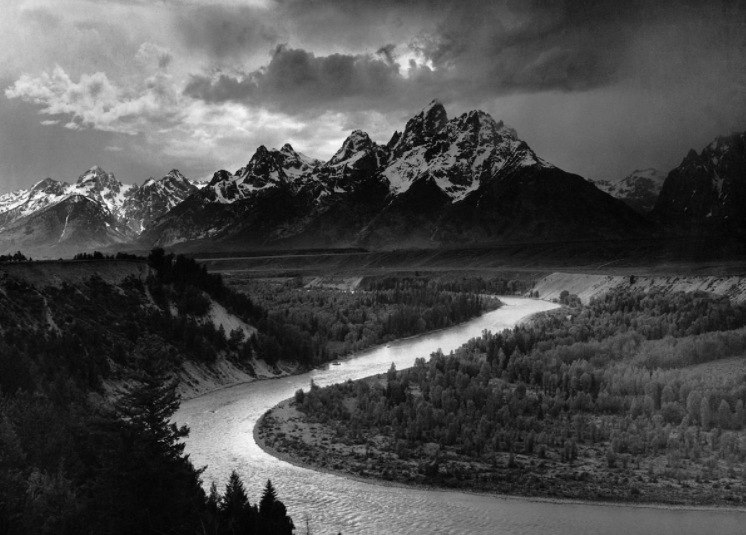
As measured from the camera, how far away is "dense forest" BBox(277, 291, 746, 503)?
51938 millimetres

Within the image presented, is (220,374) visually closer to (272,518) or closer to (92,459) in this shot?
(92,459)

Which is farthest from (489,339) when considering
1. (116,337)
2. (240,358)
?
(116,337)

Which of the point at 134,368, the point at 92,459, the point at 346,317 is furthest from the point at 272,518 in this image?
the point at 346,317

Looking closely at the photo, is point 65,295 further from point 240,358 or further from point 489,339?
point 489,339

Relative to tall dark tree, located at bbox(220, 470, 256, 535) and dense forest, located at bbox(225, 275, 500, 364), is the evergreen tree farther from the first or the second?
dense forest, located at bbox(225, 275, 500, 364)

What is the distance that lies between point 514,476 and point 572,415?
54.7 feet

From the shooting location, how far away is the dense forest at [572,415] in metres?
51.9

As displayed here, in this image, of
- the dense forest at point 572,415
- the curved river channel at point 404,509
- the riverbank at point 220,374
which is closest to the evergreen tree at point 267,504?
the curved river channel at point 404,509

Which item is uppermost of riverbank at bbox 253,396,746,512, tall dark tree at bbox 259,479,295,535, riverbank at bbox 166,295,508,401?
riverbank at bbox 166,295,508,401

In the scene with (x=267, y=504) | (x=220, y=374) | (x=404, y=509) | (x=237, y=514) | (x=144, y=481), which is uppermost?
(x=144, y=481)

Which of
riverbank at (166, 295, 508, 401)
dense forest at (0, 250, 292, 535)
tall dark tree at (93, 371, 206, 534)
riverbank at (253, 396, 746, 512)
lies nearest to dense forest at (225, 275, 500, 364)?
riverbank at (166, 295, 508, 401)

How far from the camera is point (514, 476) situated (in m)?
51.9

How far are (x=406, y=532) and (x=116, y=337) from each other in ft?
172

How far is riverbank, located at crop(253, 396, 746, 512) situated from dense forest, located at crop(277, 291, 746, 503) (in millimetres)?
146
